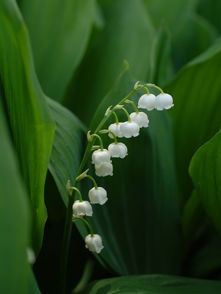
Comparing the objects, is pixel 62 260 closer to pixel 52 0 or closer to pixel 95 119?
pixel 95 119

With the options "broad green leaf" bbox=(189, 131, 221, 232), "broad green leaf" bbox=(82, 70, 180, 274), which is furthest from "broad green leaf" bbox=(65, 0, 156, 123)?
"broad green leaf" bbox=(189, 131, 221, 232)

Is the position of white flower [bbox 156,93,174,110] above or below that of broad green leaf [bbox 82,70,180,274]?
above

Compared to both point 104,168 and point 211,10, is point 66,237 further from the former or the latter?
point 211,10

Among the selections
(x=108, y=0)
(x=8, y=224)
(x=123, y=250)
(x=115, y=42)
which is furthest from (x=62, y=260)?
(x=108, y=0)

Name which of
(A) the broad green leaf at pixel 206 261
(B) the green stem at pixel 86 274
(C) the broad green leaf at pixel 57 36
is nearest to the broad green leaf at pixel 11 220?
(B) the green stem at pixel 86 274

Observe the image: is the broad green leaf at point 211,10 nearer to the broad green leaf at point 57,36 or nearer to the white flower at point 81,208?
the broad green leaf at point 57,36

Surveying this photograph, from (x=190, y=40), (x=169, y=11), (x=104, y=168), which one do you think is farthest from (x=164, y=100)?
(x=169, y=11)

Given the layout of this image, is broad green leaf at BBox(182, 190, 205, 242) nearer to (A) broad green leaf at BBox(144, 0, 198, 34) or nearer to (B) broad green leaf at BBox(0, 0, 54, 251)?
(B) broad green leaf at BBox(0, 0, 54, 251)
